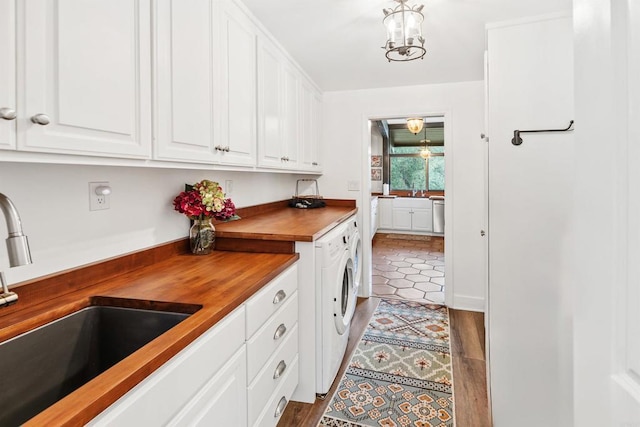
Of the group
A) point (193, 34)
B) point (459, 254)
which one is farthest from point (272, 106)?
point (459, 254)

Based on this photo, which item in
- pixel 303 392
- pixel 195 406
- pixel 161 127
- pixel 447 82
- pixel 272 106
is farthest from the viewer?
pixel 447 82

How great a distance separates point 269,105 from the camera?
2119mm

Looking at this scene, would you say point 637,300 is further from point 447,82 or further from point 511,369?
point 447,82

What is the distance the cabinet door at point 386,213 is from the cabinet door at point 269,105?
5156 mm

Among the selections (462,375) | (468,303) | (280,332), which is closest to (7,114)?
(280,332)

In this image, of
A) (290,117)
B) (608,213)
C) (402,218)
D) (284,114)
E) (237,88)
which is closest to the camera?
(608,213)

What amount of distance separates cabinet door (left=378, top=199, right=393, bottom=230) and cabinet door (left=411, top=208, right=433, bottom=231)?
18.8 inches

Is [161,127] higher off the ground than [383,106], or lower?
lower

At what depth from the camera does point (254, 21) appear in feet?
6.13

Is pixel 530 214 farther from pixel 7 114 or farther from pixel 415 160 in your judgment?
pixel 415 160

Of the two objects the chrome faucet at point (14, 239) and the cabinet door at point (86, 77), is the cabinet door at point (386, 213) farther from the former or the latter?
the chrome faucet at point (14, 239)

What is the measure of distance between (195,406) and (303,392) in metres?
1.08

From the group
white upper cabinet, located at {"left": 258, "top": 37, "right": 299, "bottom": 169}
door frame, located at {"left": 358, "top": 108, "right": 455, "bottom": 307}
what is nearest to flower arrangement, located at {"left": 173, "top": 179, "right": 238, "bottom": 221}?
white upper cabinet, located at {"left": 258, "top": 37, "right": 299, "bottom": 169}

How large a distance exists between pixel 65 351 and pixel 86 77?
2.63 ft
